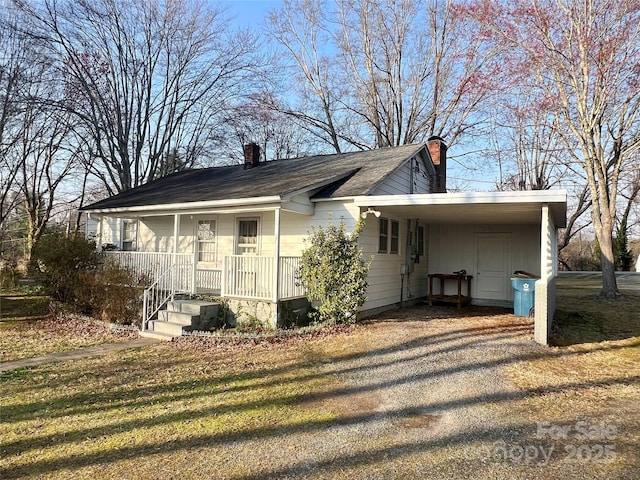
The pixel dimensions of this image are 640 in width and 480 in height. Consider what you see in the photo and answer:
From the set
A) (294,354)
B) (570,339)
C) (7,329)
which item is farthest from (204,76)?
(570,339)

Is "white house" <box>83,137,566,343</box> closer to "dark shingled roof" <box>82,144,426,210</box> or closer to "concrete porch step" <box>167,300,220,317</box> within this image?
"dark shingled roof" <box>82,144,426,210</box>

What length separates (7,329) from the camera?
9.23 m

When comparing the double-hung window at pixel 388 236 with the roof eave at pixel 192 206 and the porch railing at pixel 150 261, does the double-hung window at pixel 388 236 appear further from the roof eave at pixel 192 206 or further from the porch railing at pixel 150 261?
the porch railing at pixel 150 261

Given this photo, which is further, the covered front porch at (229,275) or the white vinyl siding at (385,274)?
the white vinyl siding at (385,274)

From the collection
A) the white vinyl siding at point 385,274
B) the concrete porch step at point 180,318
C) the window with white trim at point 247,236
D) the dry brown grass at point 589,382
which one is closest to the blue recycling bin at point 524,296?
the dry brown grass at point 589,382

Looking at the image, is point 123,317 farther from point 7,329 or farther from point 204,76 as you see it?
point 204,76

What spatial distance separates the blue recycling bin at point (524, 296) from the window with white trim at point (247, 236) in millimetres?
6826

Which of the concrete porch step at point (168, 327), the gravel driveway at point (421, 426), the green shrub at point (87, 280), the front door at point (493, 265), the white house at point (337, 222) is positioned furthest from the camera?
the front door at point (493, 265)

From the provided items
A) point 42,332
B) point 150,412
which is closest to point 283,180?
point 42,332

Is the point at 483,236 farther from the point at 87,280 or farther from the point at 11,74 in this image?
the point at 11,74

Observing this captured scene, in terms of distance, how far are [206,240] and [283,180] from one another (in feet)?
10.5

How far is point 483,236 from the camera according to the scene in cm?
1252

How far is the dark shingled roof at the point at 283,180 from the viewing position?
9852mm

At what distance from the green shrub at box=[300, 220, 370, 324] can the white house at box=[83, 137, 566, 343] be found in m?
0.64
